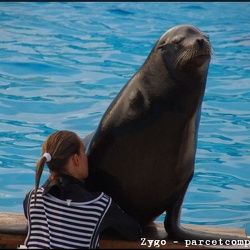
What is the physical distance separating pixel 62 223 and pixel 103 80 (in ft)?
20.9

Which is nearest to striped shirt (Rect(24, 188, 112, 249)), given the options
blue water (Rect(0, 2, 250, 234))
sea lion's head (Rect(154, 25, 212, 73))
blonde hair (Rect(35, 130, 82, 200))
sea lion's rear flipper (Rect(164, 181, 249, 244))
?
blonde hair (Rect(35, 130, 82, 200))

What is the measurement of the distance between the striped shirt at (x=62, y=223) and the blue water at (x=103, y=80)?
3.72ft

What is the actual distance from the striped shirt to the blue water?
1133 millimetres

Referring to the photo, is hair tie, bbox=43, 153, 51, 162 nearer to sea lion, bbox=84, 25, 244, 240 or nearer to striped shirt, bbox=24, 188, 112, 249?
striped shirt, bbox=24, 188, 112, 249

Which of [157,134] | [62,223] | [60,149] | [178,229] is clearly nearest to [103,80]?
[178,229]

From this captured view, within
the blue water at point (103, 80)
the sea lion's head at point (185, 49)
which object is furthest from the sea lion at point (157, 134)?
the blue water at point (103, 80)

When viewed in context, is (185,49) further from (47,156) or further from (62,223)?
(62,223)

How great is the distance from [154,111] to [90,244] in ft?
2.61

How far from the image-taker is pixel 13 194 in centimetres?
674

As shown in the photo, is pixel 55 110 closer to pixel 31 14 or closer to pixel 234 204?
pixel 234 204

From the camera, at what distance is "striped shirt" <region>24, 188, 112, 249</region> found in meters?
3.78

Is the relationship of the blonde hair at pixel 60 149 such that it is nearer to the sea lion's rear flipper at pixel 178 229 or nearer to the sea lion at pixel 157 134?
the sea lion at pixel 157 134

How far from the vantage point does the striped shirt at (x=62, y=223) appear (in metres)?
3.78

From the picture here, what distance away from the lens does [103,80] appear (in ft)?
33.2
